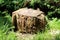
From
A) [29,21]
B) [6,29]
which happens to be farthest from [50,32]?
[6,29]

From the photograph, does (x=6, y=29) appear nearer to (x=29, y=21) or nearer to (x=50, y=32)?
(x=29, y=21)

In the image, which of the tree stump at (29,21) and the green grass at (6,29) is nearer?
the green grass at (6,29)

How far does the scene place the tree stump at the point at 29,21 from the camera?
5.27m

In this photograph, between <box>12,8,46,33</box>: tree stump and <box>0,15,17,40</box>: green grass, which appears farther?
<box>12,8,46,33</box>: tree stump

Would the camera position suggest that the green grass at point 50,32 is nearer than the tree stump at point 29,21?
Yes

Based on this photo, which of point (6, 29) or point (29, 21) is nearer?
point (29, 21)

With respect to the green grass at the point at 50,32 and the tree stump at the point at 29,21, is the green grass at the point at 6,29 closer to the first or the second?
the tree stump at the point at 29,21

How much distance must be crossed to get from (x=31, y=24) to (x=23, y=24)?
24 cm

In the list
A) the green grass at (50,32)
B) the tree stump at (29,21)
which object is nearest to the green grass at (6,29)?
the tree stump at (29,21)

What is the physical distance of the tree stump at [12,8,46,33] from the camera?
527 centimetres


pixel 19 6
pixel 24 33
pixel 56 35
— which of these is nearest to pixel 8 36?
pixel 24 33

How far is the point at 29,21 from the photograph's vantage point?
528 cm

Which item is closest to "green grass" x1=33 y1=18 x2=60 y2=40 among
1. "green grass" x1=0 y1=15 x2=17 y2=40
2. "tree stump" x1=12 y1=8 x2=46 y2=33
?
"tree stump" x1=12 y1=8 x2=46 y2=33

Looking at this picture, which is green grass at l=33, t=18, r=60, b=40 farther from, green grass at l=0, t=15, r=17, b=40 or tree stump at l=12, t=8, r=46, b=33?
green grass at l=0, t=15, r=17, b=40
